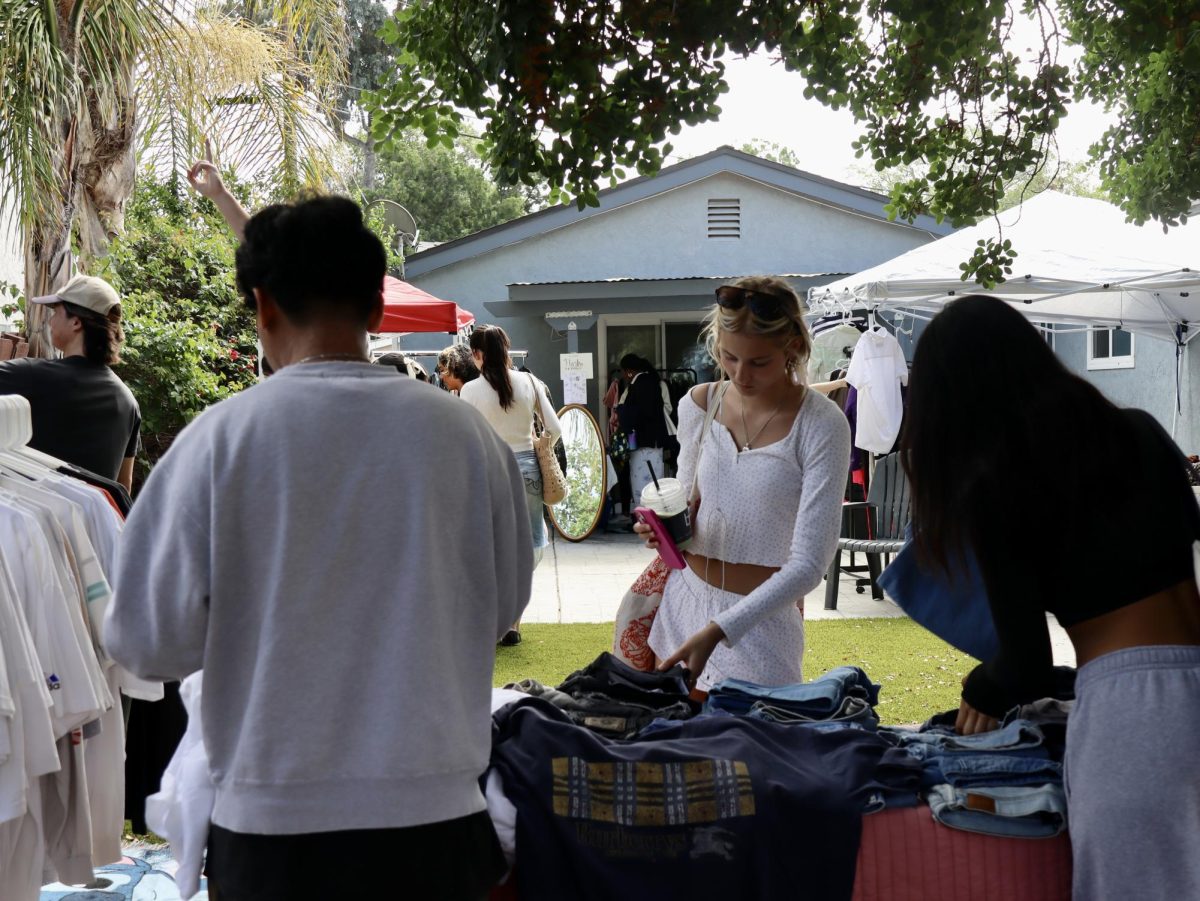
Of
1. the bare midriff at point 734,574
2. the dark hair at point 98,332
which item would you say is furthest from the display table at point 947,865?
the dark hair at point 98,332

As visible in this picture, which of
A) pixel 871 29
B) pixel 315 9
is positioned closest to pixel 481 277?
pixel 315 9

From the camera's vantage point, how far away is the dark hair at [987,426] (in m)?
2.08

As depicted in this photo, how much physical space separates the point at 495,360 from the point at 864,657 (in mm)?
3174

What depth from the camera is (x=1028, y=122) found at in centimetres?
424

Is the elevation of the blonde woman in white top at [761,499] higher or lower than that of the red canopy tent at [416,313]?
lower

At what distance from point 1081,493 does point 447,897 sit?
1262 mm

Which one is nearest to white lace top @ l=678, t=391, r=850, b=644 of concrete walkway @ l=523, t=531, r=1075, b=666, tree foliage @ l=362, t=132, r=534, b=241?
concrete walkway @ l=523, t=531, r=1075, b=666

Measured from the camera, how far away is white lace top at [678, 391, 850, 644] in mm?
2906

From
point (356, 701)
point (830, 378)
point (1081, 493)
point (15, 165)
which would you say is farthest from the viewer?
point (830, 378)

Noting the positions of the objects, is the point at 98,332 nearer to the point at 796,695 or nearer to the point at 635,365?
the point at 796,695

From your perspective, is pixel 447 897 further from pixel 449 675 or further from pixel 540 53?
pixel 540 53

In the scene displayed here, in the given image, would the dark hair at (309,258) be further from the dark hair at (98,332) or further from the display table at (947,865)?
the dark hair at (98,332)

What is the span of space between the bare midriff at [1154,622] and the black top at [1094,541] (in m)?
0.02

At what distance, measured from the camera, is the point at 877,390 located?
1028 cm
